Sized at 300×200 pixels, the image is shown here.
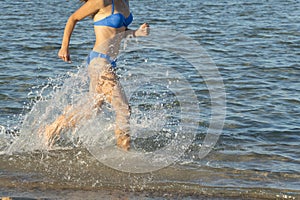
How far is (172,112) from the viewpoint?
9.02 meters

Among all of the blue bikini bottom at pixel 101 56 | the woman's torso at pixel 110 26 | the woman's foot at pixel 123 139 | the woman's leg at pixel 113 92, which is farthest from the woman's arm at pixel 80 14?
the woman's foot at pixel 123 139

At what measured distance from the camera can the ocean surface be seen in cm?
625

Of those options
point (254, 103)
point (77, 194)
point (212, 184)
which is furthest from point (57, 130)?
point (254, 103)

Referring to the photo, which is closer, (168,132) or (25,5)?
(168,132)

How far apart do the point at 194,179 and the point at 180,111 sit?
2.68 m

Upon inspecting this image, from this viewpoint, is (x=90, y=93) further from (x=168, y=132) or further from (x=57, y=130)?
(x=168, y=132)

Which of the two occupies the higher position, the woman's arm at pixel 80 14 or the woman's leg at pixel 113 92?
the woman's arm at pixel 80 14

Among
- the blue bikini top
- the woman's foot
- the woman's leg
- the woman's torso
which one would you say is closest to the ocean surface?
the woman's foot

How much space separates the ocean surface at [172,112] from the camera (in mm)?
6250

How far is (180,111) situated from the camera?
9039 millimetres

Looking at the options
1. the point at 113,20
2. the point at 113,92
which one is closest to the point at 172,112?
the point at 113,92

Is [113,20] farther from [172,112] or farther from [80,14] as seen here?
[172,112]

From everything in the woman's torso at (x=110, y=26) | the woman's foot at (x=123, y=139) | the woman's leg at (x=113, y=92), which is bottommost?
the woman's foot at (x=123, y=139)

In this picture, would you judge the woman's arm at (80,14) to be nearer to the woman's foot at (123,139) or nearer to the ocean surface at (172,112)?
the ocean surface at (172,112)
